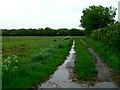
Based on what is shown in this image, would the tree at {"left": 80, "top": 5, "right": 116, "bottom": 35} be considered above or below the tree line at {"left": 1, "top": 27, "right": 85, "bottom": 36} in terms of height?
above

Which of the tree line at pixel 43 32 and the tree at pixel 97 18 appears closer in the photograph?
the tree at pixel 97 18

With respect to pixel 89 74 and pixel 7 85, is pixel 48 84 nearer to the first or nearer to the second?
pixel 7 85

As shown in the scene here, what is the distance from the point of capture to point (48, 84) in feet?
51.5

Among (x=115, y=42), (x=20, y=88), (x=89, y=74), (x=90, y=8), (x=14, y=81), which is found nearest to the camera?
(x=20, y=88)

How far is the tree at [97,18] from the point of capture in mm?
92375

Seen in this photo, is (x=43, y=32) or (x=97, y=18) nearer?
(x=97, y=18)

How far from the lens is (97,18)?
9381 cm

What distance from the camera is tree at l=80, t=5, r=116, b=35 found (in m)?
92.4

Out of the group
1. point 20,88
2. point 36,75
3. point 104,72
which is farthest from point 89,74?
point 20,88

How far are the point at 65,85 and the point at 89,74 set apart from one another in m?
3.57

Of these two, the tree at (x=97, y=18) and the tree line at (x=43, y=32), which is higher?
the tree at (x=97, y=18)

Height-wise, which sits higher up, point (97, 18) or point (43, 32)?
point (97, 18)

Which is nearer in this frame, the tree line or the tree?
the tree

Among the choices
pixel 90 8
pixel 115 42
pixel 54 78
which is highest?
pixel 90 8
